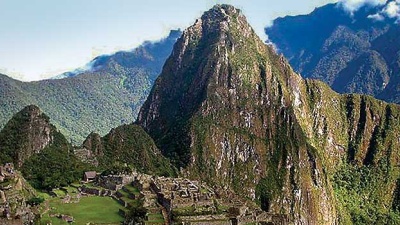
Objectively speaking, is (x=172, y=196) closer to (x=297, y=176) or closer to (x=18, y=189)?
(x=18, y=189)

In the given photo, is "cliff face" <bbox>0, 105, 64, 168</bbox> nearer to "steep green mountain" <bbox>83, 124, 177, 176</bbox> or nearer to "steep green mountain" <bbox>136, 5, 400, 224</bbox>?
"steep green mountain" <bbox>83, 124, 177, 176</bbox>

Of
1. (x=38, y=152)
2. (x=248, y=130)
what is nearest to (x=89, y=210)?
(x=38, y=152)

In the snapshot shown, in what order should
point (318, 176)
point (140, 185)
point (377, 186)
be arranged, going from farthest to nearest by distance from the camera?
point (377, 186) → point (318, 176) → point (140, 185)

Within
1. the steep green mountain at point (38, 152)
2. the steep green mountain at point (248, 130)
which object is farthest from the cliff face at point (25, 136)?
the steep green mountain at point (248, 130)

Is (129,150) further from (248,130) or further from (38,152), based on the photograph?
(248,130)

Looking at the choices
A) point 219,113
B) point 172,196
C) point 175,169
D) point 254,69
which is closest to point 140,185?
point 172,196

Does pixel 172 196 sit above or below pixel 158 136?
below

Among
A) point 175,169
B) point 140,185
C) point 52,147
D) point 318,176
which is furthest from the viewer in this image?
point 318,176
